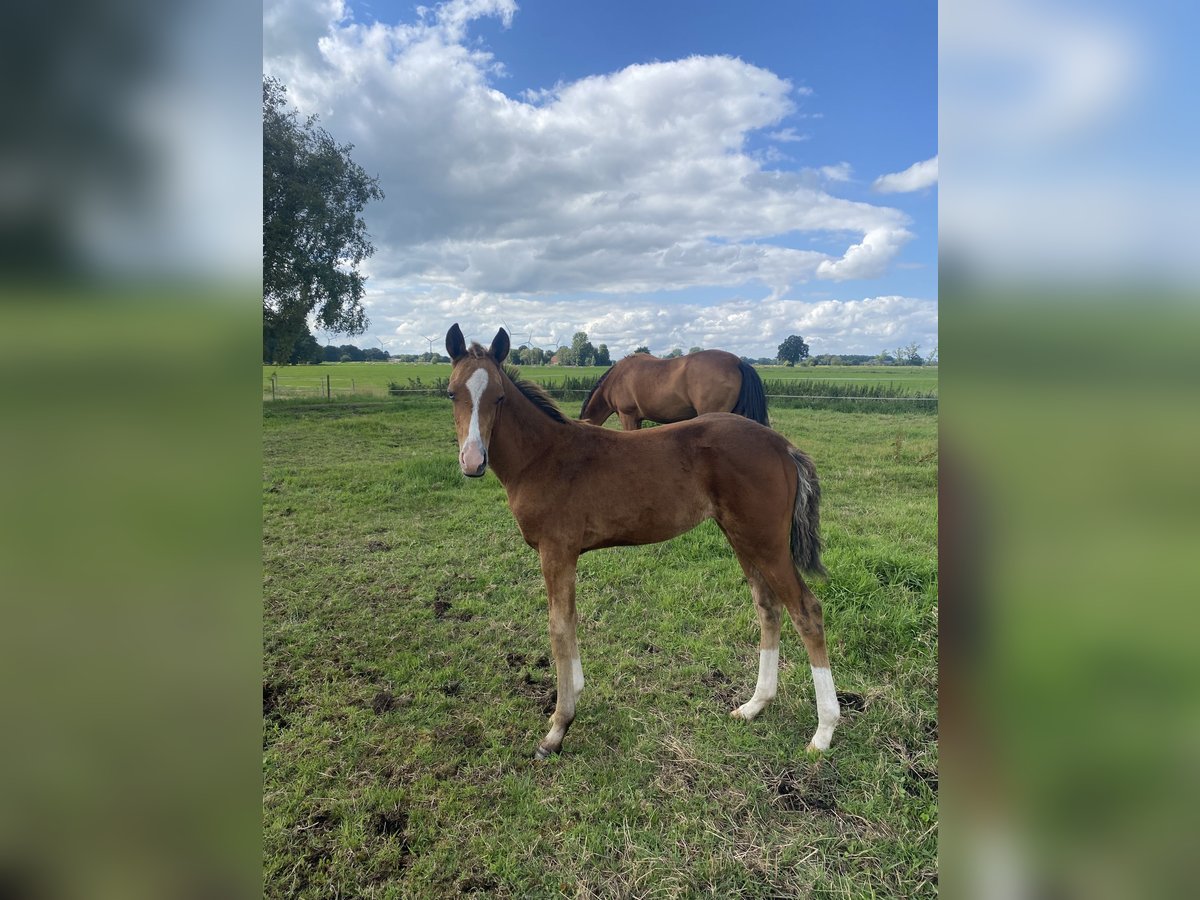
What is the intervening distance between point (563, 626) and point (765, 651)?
1195 mm

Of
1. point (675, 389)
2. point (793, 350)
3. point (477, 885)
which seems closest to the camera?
point (477, 885)

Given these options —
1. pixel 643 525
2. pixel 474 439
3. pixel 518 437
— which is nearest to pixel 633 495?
pixel 643 525

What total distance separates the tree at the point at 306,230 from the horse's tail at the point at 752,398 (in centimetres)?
693

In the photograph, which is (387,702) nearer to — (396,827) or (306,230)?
(396,827)

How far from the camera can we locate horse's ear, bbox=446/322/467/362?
8.39ft

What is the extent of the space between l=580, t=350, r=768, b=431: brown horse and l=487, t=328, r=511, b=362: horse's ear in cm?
385

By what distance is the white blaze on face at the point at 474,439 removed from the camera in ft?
7.37

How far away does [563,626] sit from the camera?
9.01 ft

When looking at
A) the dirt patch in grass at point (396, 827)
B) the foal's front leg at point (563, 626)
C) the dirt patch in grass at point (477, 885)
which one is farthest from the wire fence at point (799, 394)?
the dirt patch in grass at point (477, 885)

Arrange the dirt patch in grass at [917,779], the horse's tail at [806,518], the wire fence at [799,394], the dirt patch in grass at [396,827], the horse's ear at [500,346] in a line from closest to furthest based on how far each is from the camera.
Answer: the dirt patch in grass at [396,827], the dirt patch in grass at [917,779], the horse's ear at [500,346], the horse's tail at [806,518], the wire fence at [799,394]

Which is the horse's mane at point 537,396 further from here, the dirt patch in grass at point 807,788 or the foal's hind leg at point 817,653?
the dirt patch in grass at point 807,788

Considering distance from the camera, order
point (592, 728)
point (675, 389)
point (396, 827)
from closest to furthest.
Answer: point (396, 827) → point (592, 728) → point (675, 389)
